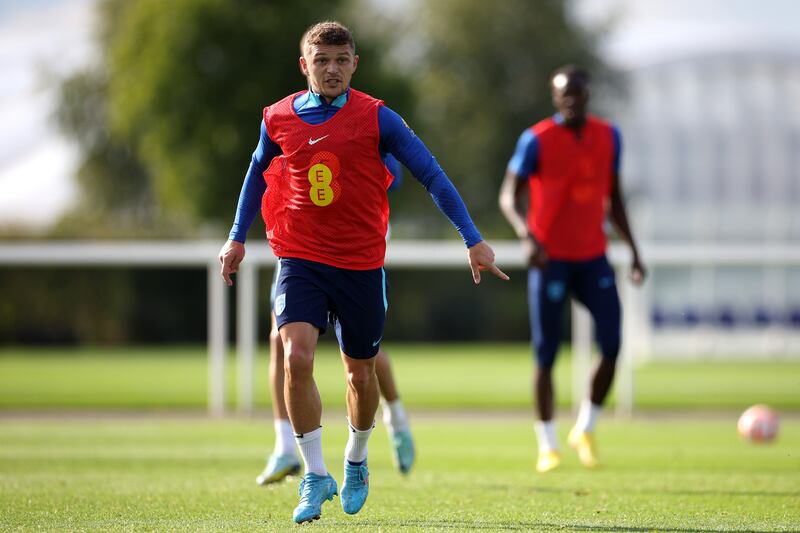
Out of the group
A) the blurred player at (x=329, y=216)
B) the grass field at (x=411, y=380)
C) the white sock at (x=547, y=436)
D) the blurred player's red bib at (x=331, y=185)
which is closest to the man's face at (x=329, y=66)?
the blurred player at (x=329, y=216)

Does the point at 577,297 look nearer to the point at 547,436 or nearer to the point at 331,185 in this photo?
the point at 547,436

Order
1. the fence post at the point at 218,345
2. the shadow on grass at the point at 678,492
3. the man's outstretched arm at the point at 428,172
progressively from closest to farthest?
the man's outstretched arm at the point at 428,172
the shadow on grass at the point at 678,492
the fence post at the point at 218,345

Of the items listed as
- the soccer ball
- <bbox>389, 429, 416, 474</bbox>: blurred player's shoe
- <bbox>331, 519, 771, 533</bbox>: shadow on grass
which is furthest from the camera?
the soccer ball

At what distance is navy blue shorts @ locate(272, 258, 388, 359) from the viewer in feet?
18.3

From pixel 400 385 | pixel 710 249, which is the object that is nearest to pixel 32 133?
pixel 400 385

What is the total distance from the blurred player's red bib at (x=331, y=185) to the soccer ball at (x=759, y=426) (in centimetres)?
506

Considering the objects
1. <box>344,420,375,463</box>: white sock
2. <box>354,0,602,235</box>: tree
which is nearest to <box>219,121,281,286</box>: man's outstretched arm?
<box>344,420,375,463</box>: white sock

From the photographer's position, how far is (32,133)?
189 feet

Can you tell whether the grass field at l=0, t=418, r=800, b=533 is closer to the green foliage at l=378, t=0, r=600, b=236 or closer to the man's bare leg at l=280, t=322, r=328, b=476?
the man's bare leg at l=280, t=322, r=328, b=476

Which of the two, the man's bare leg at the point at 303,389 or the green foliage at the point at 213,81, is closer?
the man's bare leg at the point at 303,389

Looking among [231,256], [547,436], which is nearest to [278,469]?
[231,256]

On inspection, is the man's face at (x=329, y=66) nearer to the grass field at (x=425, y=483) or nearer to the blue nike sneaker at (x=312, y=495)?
the blue nike sneaker at (x=312, y=495)

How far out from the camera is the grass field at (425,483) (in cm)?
560

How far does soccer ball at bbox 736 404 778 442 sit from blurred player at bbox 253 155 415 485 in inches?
134
